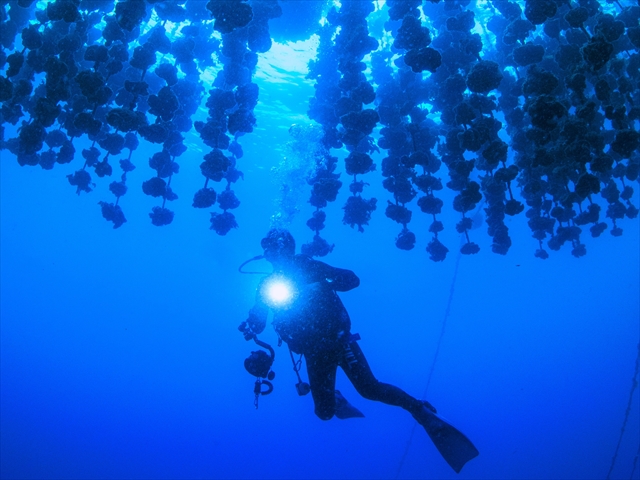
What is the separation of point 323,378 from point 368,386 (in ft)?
2.53

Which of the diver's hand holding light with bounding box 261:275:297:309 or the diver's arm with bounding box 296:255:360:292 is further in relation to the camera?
the diver's hand holding light with bounding box 261:275:297:309

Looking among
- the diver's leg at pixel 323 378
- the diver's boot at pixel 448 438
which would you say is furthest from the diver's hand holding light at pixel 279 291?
the diver's boot at pixel 448 438

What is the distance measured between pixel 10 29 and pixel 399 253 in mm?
48058

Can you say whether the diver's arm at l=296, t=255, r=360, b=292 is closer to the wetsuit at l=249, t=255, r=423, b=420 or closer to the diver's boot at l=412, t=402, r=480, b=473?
the wetsuit at l=249, t=255, r=423, b=420

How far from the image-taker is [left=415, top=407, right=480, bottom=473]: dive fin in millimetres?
5680

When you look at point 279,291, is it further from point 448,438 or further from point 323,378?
point 448,438

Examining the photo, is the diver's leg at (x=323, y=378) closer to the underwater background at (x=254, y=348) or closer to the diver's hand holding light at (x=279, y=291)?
the diver's hand holding light at (x=279, y=291)

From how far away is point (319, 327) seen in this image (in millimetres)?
5906

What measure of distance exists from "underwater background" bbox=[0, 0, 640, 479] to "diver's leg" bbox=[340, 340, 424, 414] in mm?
30054

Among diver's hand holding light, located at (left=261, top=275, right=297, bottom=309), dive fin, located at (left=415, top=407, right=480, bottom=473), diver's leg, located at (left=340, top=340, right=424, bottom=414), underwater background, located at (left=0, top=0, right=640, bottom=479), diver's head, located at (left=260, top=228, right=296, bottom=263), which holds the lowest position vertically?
dive fin, located at (left=415, top=407, right=480, bottom=473)

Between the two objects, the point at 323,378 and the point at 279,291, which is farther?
the point at 323,378

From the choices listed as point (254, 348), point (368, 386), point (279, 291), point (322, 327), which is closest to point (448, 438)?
point (368, 386)

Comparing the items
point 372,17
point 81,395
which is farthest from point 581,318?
point 81,395

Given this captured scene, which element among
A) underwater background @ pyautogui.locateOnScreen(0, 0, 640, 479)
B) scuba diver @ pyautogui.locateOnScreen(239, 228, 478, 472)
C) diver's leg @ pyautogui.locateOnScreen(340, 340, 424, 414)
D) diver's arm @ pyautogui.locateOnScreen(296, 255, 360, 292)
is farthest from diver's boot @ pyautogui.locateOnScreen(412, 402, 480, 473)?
underwater background @ pyautogui.locateOnScreen(0, 0, 640, 479)
